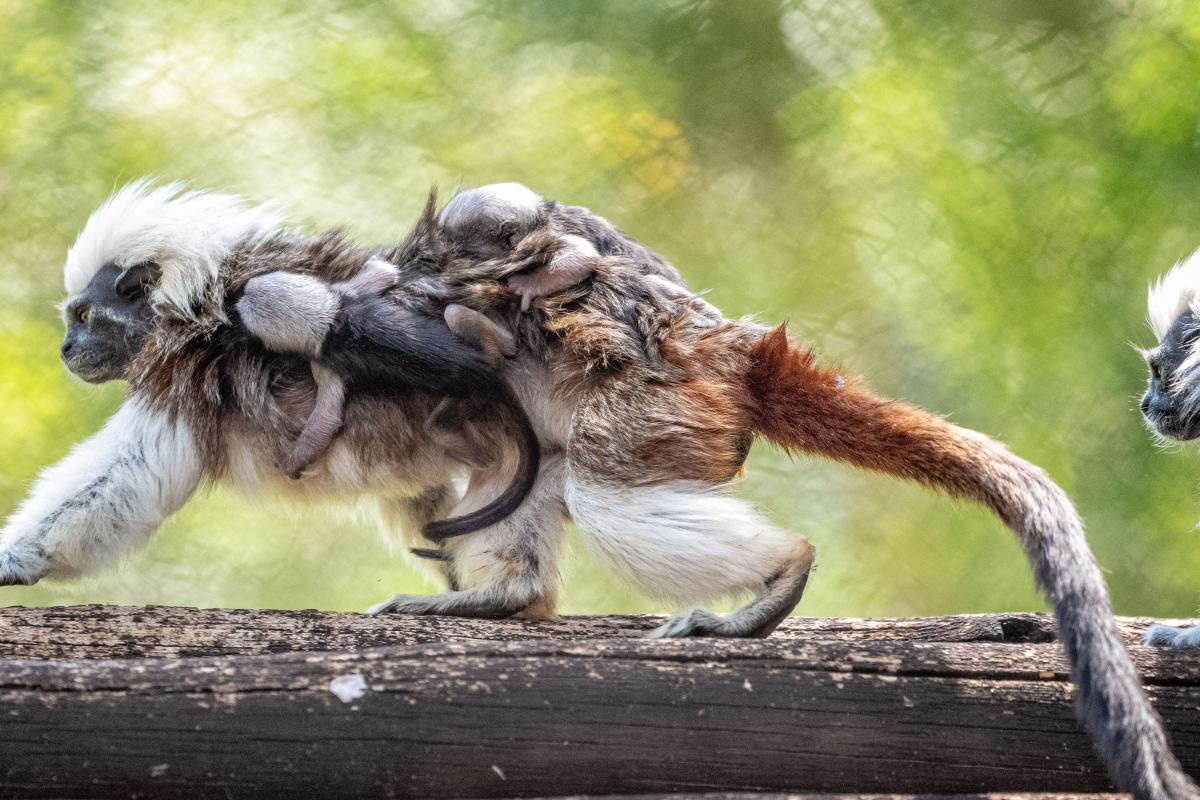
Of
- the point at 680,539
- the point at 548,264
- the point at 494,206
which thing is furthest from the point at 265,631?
the point at 494,206

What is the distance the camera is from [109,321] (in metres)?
2.99

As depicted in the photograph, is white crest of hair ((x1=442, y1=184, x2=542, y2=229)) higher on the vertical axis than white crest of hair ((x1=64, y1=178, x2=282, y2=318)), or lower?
higher

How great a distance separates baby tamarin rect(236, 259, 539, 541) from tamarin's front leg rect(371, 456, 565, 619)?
43mm

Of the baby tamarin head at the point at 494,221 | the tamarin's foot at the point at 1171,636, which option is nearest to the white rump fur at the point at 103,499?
the baby tamarin head at the point at 494,221

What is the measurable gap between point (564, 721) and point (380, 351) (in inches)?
38.4

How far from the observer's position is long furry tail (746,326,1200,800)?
191cm

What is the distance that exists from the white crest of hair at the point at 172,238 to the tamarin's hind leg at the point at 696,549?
1.00m

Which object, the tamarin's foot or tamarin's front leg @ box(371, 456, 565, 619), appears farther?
tamarin's front leg @ box(371, 456, 565, 619)

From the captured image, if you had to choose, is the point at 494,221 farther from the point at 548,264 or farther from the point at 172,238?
the point at 172,238

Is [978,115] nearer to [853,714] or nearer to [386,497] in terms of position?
[386,497]

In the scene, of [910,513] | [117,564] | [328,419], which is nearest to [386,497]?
[328,419]

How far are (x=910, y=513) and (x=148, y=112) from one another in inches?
134

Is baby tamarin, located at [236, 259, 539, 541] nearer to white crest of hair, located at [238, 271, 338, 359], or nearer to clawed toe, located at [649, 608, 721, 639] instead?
white crest of hair, located at [238, 271, 338, 359]

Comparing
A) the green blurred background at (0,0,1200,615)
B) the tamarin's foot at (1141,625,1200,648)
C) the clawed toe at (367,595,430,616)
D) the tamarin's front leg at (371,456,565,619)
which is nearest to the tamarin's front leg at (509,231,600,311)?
the tamarin's front leg at (371,456,565,619)
